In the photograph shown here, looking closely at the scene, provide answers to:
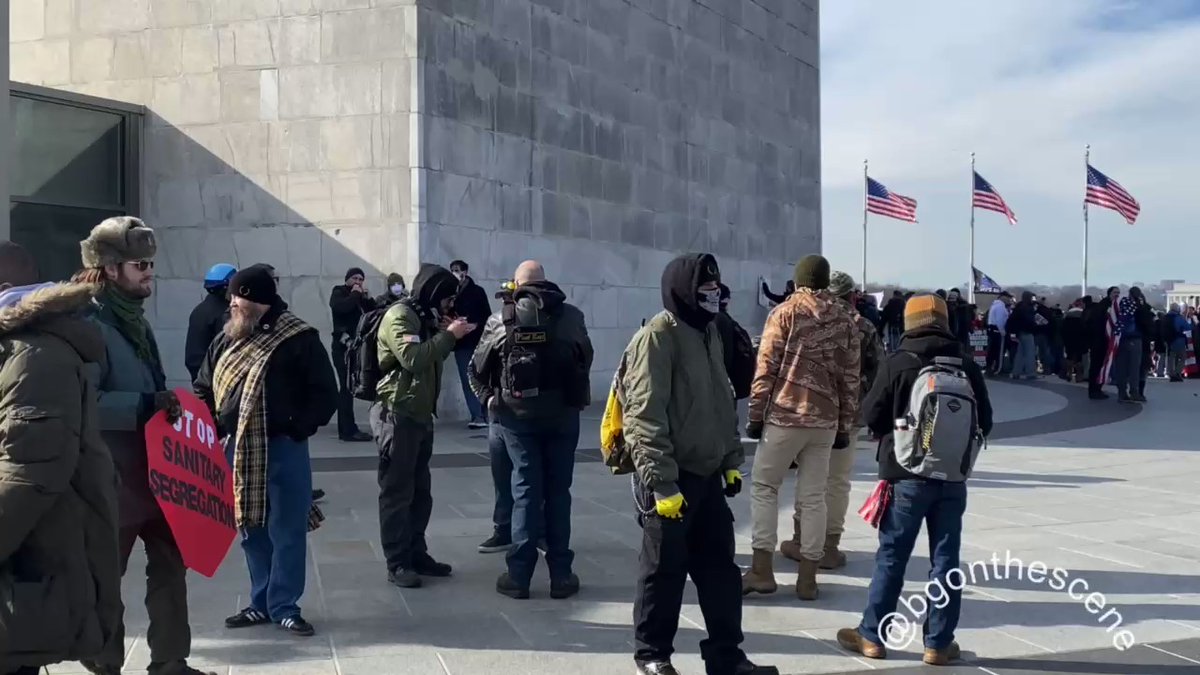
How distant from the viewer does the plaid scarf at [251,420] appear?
5.58 metres

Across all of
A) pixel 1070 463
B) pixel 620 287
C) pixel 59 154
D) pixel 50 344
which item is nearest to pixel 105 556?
pixel 50 344

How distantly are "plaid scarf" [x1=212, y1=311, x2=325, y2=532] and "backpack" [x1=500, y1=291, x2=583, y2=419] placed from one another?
4.27 feet

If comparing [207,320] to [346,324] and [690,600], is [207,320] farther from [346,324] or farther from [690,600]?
[690,600]

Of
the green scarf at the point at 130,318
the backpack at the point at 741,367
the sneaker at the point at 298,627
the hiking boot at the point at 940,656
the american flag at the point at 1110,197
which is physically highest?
the american flag at the point at 1110,197

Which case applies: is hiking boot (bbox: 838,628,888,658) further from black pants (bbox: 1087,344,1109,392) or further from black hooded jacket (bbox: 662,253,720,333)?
black pants (bbox: 1087,344,1109,392)

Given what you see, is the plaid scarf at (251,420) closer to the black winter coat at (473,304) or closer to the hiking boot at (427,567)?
the hiking boot at (427,567)

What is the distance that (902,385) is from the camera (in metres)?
5.47

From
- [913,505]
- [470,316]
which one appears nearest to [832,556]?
[913,505]

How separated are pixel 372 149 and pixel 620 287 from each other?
465 cm

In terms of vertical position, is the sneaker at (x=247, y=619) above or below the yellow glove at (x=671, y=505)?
below

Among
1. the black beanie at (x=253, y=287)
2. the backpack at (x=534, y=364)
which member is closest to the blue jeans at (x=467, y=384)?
the backpack at (x=534, y=364)

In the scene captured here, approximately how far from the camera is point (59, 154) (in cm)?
1389

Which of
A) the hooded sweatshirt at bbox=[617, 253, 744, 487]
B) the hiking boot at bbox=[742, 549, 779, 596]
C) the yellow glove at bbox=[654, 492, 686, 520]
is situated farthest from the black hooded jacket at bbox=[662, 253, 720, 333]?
the hiking boot at bbox=[742, 549, 779, 596]

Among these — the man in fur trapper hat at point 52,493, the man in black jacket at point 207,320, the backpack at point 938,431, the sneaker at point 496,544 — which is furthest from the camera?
the man in black jacket at point 207,320
